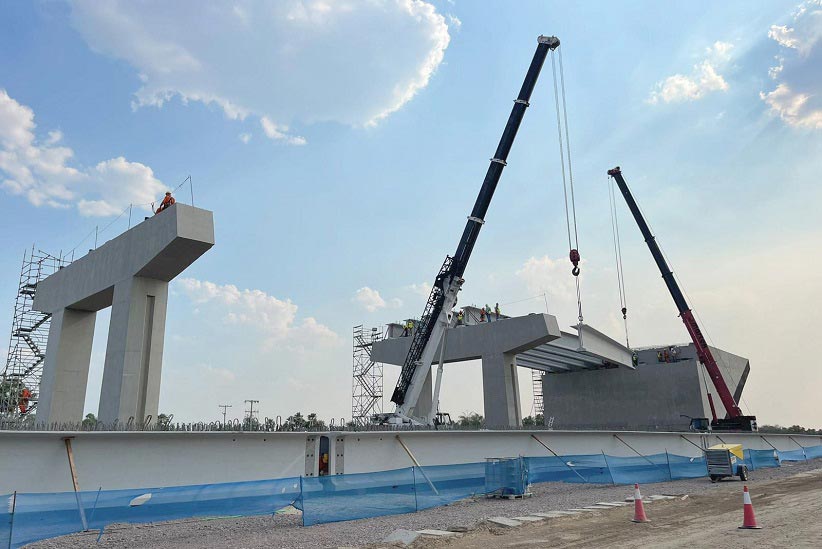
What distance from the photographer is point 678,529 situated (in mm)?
12844

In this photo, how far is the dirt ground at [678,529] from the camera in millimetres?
11195

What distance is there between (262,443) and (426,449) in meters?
6.79

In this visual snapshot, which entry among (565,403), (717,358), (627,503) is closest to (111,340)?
(627,503)

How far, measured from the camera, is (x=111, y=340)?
20969 mm

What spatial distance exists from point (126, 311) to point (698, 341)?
139ft

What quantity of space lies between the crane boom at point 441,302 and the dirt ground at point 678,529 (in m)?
12.5

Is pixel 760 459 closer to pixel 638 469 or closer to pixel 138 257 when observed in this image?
pixel 638 469

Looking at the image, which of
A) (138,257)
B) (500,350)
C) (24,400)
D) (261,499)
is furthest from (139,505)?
(500,350)

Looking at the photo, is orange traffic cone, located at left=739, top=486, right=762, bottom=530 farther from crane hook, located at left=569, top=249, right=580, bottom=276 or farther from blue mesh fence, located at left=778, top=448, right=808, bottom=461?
blue mesh fence, located at left=778, top=448, right=808, bottom=461

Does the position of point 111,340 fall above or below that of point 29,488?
above

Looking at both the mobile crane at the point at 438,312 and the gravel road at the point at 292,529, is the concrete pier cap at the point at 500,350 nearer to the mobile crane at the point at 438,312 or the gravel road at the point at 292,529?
the mobile crane at the point at 438,312

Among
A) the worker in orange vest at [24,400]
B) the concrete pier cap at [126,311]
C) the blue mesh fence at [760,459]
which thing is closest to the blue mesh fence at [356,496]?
the concrete pier cap at [126,311]

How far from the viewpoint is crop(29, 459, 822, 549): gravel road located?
12.0m

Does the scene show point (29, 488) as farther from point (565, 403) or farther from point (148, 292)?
point (565, 403)
